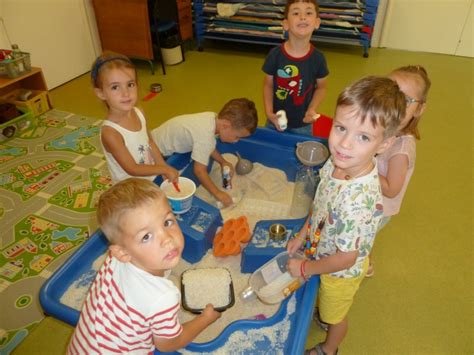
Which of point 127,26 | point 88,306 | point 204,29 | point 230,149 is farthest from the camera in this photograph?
point 204,29

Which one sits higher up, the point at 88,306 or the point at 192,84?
the point at 88,306

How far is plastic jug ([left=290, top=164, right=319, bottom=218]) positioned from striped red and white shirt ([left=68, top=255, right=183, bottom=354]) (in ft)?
2.79

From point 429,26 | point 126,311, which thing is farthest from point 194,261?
point 429,26

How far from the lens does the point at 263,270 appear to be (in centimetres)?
118

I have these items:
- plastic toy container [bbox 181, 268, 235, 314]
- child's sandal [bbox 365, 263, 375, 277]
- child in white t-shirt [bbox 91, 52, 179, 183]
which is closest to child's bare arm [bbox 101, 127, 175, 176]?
child in white t-shirt [bbox 91, 52, 179, 183]

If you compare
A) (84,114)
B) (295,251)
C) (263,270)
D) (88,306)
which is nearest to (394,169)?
(295,251)

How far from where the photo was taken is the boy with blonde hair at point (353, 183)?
0.78 m

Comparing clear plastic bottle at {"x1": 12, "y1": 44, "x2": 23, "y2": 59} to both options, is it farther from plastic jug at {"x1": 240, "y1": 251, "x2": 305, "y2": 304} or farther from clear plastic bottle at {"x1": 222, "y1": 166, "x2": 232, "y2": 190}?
plastic jug at {"x1": 240, "y1": 251, "x2": 305, "y2": 304}

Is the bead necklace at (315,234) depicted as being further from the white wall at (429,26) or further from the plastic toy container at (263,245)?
the white wall at (429,26)

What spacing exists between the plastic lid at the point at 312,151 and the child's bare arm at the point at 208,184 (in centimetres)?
39

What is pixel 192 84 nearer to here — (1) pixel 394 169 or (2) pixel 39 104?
(2) pixel 39 104

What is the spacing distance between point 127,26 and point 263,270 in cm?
273

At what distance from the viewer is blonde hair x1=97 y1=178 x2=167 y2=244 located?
28.1 inches

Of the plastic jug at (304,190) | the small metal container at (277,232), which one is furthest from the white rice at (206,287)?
the plastic jug at (304,190)
